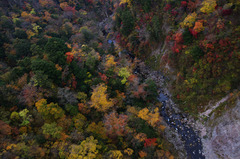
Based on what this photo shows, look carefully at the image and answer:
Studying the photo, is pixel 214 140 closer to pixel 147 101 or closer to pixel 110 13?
pixel 147 101

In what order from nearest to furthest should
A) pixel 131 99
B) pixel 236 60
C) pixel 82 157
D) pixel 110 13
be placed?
pixel 82 157
pixel 236 60
pixel 131 99
pixel 110 13

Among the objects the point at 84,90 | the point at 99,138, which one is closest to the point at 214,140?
the point at 99,138

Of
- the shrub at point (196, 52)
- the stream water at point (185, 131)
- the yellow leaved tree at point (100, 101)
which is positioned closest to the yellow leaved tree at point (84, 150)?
the yellow leaved tree at point (100, 101)

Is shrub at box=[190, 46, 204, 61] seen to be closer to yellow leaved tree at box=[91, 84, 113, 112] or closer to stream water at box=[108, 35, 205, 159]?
stream water at box=[108, 35, 205, 159]

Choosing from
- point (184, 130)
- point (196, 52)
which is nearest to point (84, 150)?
point (184, 130)

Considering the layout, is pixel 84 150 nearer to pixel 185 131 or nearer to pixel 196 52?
pixel 185 131

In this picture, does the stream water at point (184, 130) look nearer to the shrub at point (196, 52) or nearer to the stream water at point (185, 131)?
the stream water at point (185, 131)

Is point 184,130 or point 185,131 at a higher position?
point 184,130

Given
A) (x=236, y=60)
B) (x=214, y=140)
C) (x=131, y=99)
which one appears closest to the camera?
(x=236, y=60)
